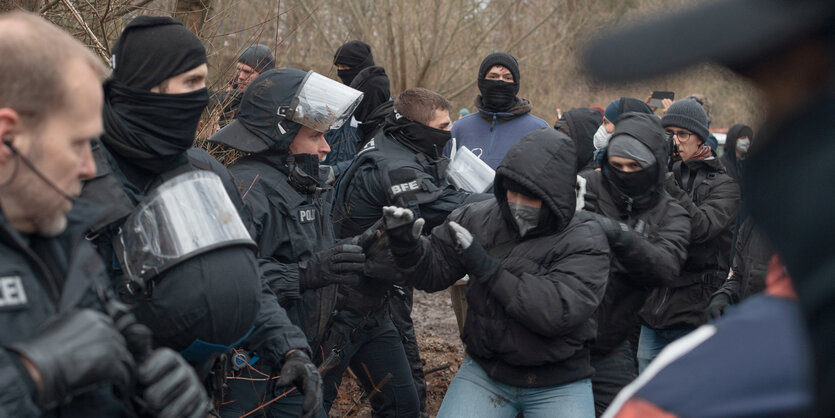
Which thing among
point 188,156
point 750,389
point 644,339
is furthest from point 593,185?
point 750,389

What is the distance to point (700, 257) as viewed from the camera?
483 cm

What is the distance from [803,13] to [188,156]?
2.22 m

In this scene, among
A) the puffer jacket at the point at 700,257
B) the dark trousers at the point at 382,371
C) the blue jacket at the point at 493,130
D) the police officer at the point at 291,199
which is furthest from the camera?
the blue jacket at the point at 493,130

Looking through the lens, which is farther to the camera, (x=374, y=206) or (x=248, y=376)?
(x=374, y=206)

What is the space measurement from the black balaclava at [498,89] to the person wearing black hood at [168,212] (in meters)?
3.77

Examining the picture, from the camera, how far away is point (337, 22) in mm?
11617

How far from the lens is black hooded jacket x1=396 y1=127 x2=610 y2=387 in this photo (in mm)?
3271

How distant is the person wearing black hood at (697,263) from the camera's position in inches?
185

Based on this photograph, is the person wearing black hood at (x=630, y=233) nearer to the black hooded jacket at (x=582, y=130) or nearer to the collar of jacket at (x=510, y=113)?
the black hooded jacket at (x=582, y=130)

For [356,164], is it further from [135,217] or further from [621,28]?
[621,28]

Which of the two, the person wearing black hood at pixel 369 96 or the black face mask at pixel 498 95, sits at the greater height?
the black face mask at pixel 498 95

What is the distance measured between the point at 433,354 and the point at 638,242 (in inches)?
142

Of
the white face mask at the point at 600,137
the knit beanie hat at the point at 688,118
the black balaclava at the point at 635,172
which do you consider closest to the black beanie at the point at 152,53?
the black balaclava at the point at 635,172

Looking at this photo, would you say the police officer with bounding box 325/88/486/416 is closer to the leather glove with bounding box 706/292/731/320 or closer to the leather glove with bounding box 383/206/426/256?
the leather glove with bounding box 383/206/426/256
